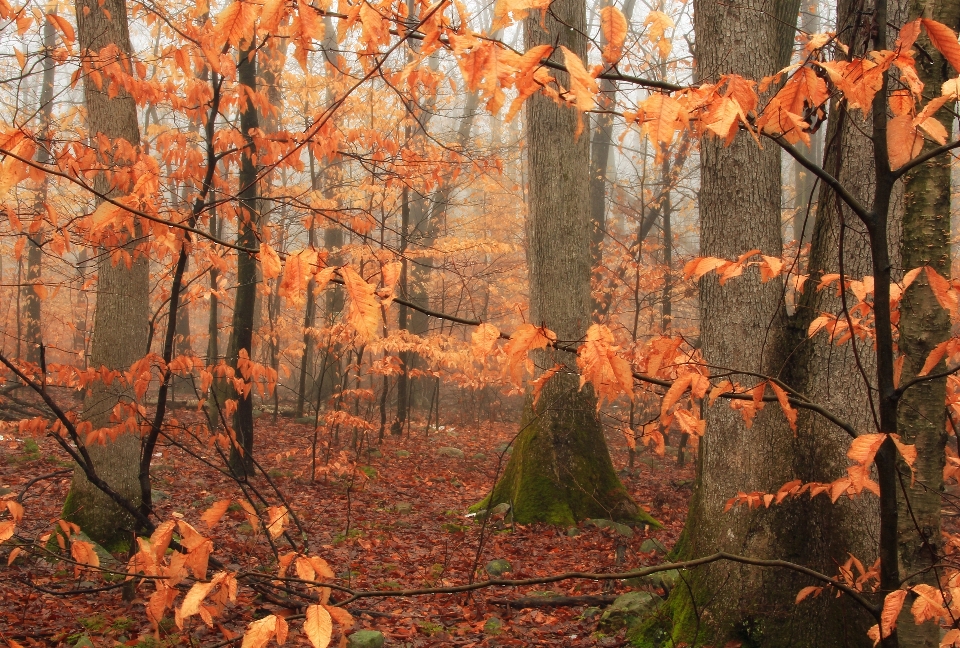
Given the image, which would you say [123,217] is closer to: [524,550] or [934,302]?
[934,302]

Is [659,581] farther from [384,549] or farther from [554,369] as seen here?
[554,369]

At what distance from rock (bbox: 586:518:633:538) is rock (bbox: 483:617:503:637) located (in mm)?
2153

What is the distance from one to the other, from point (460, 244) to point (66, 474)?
320 inches

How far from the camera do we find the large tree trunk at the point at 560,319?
6.65m

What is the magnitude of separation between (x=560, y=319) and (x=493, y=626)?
3.38 metres

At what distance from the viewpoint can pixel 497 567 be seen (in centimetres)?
540

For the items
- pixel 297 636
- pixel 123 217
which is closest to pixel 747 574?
pixel 297 636

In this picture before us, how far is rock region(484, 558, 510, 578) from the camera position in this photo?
5340 millimetres

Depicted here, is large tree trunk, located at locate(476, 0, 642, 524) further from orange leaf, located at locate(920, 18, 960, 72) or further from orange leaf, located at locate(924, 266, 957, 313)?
orange leaf, located at locate(920, 18, 960, 72)

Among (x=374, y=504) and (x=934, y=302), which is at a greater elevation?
(x=934, y=302)

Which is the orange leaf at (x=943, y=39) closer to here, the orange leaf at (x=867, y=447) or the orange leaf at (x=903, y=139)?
the orange leaf at (x=903, y=139)

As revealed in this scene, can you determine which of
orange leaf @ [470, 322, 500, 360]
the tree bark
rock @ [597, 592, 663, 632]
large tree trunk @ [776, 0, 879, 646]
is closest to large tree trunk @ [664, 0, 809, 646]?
the tree bark

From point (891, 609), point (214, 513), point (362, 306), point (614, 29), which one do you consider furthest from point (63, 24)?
point (891, 609)

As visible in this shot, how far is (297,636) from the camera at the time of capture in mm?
3961
